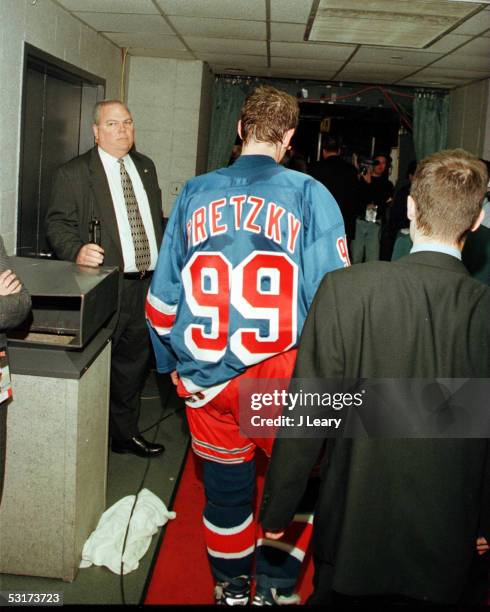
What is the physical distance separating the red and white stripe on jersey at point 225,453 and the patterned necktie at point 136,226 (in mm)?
1214

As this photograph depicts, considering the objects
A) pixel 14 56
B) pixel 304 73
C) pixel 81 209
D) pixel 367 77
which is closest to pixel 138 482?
pixel 81 209

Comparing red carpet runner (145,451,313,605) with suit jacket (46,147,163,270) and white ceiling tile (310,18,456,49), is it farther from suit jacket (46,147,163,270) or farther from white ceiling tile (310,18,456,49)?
white ceiling tile (310,18,456,49)

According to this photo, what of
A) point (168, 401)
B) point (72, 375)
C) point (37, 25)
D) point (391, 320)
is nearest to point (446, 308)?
point (391, 320)

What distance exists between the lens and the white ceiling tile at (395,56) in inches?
188

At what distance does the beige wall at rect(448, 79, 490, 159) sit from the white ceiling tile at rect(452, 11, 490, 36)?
6.86 feet

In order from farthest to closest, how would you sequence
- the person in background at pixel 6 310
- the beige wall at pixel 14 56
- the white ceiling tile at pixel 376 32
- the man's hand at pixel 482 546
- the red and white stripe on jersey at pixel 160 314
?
the white ceiling tile at pixel 376 32
the beige wall at pixel 14 56
the red and white stripe on jersey at pixel 160 314
the person in background at pixel 6 310
the man's hand at pixel 482 546

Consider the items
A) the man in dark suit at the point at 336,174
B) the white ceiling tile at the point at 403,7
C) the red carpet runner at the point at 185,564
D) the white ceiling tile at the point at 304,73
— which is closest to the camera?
the red carpet runner at the point at 185,564

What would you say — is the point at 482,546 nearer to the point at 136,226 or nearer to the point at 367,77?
the point at 136,226

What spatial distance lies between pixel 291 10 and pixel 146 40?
1.79 m

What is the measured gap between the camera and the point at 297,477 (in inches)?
50.8

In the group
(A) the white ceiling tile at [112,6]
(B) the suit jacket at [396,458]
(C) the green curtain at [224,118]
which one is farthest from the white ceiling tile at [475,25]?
(C) the green curtain at [224,118]

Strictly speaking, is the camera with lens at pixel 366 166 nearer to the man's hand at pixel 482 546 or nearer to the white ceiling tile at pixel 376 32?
the white ceiling tile at pixel 376 32

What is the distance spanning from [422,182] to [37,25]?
296 centimetres

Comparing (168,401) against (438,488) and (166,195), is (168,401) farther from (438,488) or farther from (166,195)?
(166,195)
